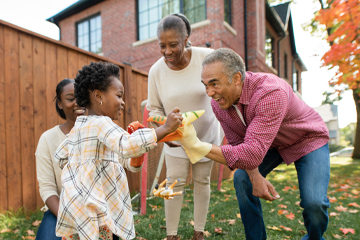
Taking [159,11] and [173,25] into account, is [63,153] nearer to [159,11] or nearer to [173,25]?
[173,25]

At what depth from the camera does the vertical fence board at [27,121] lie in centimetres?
346

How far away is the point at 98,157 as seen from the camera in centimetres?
168

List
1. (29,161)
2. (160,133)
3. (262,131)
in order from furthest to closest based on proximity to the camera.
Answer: (29,161), (262,131), (160,133)

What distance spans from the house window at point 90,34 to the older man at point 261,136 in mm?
11175

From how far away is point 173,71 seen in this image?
2.62m

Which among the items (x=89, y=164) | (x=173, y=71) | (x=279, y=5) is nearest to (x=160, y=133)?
(x=89, y=164)

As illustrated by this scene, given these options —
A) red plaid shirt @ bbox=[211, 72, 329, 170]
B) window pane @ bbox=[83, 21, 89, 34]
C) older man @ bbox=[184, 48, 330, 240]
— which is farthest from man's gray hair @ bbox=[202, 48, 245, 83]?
window pane @ bbox=[83, 21, 89, 34]

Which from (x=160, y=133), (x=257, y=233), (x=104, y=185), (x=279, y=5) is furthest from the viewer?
(x=279, y=5)

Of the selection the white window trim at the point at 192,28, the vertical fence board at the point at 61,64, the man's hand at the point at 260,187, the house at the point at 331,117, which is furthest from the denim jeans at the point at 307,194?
the house at the point at 331,117

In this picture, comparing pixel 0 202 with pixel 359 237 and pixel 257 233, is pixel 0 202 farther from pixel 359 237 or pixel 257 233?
pixel 359 237

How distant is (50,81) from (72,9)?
10434 mm

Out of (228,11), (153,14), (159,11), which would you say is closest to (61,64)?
(159,11)

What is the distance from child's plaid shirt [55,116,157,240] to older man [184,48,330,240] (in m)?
0.64

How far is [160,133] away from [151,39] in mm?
9169
